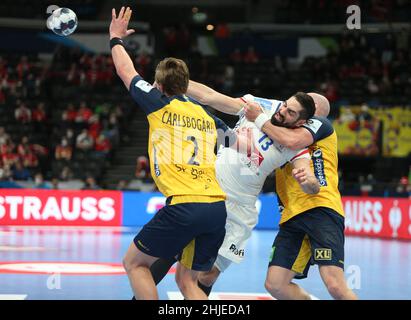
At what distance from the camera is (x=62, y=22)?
24.2 ft

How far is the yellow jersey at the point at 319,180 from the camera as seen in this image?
6453mm

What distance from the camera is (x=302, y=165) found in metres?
6.24

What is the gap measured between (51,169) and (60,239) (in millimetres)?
7711

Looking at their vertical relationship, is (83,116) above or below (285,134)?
above

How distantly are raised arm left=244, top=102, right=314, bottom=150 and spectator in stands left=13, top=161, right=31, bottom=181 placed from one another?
16445mm

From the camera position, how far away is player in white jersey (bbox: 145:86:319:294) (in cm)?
626

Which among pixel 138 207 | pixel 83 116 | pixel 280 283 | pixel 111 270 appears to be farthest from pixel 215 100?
pixel 83 116

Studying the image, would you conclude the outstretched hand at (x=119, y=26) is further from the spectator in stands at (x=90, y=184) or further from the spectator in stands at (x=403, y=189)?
the spectator in stands at (x=90, y=184)

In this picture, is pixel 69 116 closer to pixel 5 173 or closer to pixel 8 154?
pixel 8 154

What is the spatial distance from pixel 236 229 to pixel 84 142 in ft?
54.8

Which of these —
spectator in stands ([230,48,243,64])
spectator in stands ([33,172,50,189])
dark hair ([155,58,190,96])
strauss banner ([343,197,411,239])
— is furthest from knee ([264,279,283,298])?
spectator in stands ([230,48,243,64])
